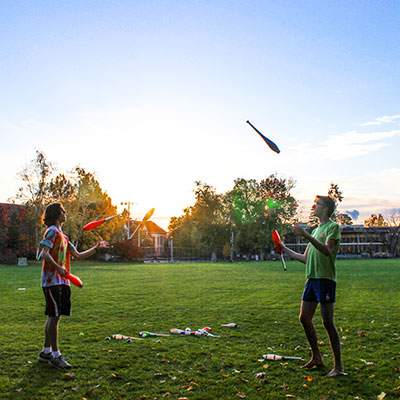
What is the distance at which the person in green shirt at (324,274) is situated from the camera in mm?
5371

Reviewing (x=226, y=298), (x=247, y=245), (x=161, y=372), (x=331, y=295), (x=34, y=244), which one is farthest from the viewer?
(x=247, y=245)

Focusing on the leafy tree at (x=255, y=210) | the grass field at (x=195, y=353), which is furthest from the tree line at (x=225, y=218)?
the grass field at (x=195, y=353)

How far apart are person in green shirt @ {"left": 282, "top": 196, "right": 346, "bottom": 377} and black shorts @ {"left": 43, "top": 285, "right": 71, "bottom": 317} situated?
3298 millimetres

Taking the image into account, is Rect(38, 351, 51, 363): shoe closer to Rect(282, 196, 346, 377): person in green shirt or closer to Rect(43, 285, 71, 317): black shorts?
Rect(43, 285, 71, 317): black shorts

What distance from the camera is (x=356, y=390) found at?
5.07 meters

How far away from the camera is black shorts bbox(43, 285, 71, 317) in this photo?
5922 millimetres

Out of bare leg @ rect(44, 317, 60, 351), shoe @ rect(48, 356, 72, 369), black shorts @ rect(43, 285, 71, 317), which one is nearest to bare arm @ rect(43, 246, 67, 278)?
black shorts @ rect(43, 285, 71, 317)

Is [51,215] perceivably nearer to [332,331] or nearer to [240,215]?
[332,331]

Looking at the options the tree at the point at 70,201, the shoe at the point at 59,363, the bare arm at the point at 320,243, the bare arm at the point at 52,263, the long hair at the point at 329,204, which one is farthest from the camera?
the tree at the point at 70,201

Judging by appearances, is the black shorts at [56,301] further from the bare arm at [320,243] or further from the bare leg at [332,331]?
the bare leg at [332,331]

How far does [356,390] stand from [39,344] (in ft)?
16.8

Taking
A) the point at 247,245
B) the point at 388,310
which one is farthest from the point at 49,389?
the point at 247,245

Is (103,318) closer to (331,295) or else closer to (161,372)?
(161,372)

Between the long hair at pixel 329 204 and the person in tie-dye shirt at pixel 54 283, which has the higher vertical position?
the long hair at pixel 329 204
